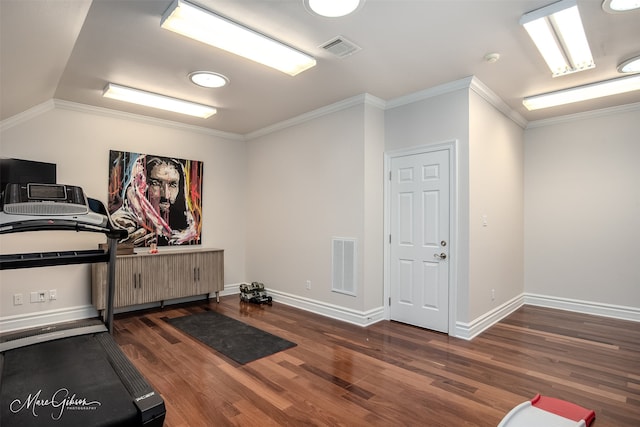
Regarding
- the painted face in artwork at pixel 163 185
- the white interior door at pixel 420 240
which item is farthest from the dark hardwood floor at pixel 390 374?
the painted face in artwork at pixel 163 185

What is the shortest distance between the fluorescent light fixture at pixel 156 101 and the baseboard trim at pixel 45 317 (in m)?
2.60

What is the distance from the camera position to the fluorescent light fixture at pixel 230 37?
236 centimetres

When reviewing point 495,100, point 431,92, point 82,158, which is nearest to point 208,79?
point 82,158

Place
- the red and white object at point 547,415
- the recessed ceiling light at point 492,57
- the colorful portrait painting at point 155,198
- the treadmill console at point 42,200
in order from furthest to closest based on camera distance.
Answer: the colorful portrait painting at point 155,198, the recessed ceiling light at point 492,57, the treadmill console at point 42,200, the red and white object at point 547,415

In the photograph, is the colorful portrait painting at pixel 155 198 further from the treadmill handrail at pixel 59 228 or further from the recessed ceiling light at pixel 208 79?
the treadmill handrail at pixel 59 228

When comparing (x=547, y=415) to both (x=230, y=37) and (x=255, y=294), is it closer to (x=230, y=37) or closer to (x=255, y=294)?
(x=230, y=37)

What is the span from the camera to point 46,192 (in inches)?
91.0

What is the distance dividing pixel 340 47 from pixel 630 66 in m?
2.73

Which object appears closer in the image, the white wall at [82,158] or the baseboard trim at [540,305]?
the baseboard trim at [540,305]

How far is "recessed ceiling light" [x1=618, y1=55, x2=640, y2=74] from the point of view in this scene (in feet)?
10.2

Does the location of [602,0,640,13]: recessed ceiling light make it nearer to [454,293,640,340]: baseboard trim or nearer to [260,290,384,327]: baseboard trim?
[454,293,640,340]: baseboard trim

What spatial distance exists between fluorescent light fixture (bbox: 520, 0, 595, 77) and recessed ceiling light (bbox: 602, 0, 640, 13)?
0.16m

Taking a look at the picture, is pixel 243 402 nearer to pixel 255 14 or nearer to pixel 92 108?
pixel 255 14

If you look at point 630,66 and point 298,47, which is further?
point 630,66
